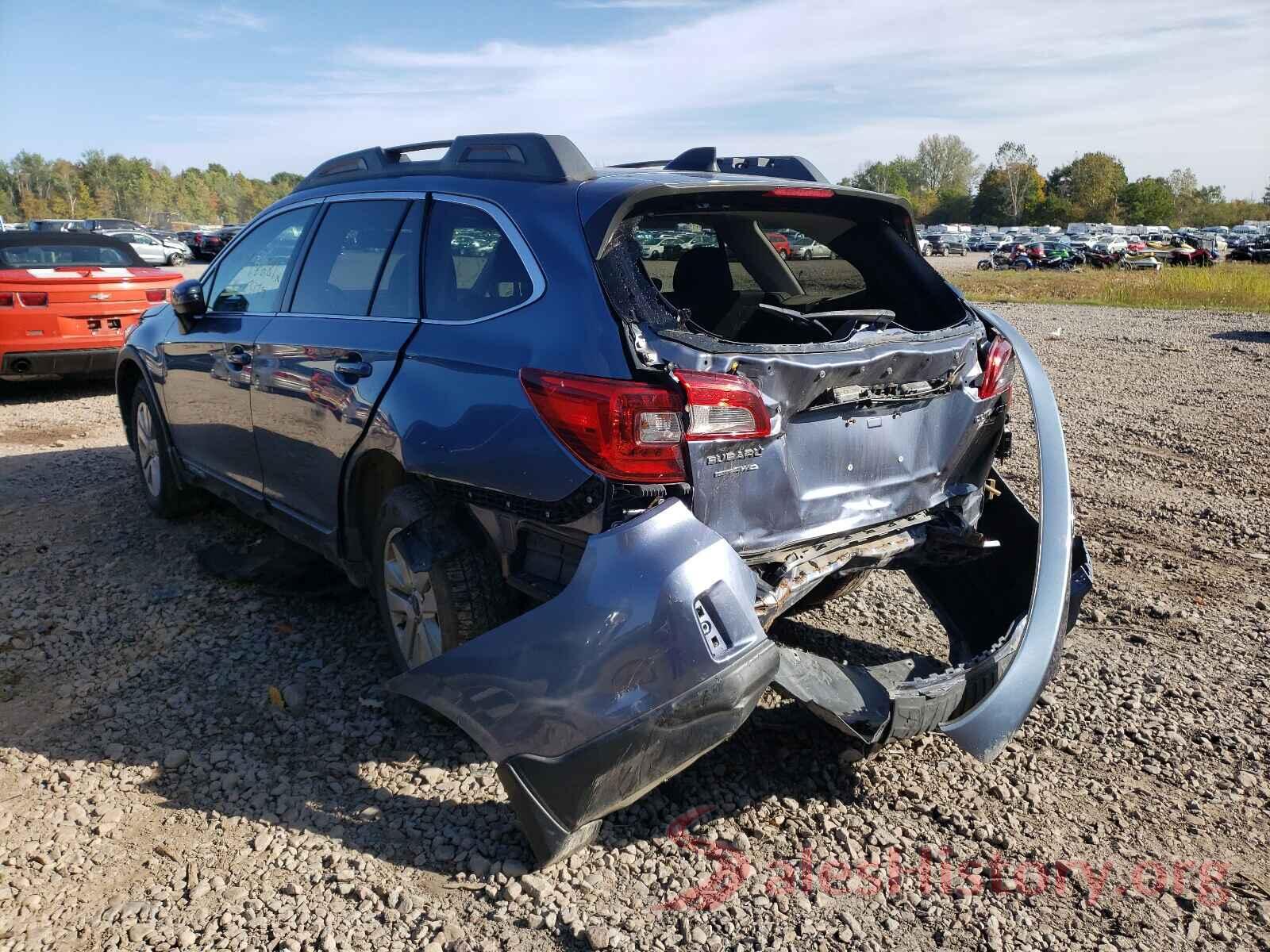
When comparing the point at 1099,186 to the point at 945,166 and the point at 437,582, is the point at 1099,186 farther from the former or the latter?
the point at 437,582

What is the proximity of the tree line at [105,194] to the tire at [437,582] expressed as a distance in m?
105

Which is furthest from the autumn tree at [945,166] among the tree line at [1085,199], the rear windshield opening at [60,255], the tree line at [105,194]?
the rear windshield opening at [60,255]

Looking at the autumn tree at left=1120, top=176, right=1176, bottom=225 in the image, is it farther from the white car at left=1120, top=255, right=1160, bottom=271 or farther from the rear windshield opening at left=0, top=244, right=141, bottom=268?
the rear windshield opening at left=0, top=244, right=141, bottom=268

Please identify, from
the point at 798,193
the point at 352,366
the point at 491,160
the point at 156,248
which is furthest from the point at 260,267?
the point at 156,248

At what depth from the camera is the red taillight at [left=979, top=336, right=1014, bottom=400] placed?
3.64 meters

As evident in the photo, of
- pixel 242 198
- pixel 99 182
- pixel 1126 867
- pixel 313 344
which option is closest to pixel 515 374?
pixel 313 344

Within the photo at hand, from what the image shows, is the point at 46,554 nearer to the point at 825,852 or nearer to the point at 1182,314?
the point at 825,852

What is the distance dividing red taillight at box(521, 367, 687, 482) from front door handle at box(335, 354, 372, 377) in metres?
1.15

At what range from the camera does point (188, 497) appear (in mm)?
5785

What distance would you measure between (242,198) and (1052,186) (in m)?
108

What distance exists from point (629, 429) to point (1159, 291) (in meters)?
26.0

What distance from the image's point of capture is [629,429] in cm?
271

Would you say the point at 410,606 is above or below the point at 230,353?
below

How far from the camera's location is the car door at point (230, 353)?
4527 mm
